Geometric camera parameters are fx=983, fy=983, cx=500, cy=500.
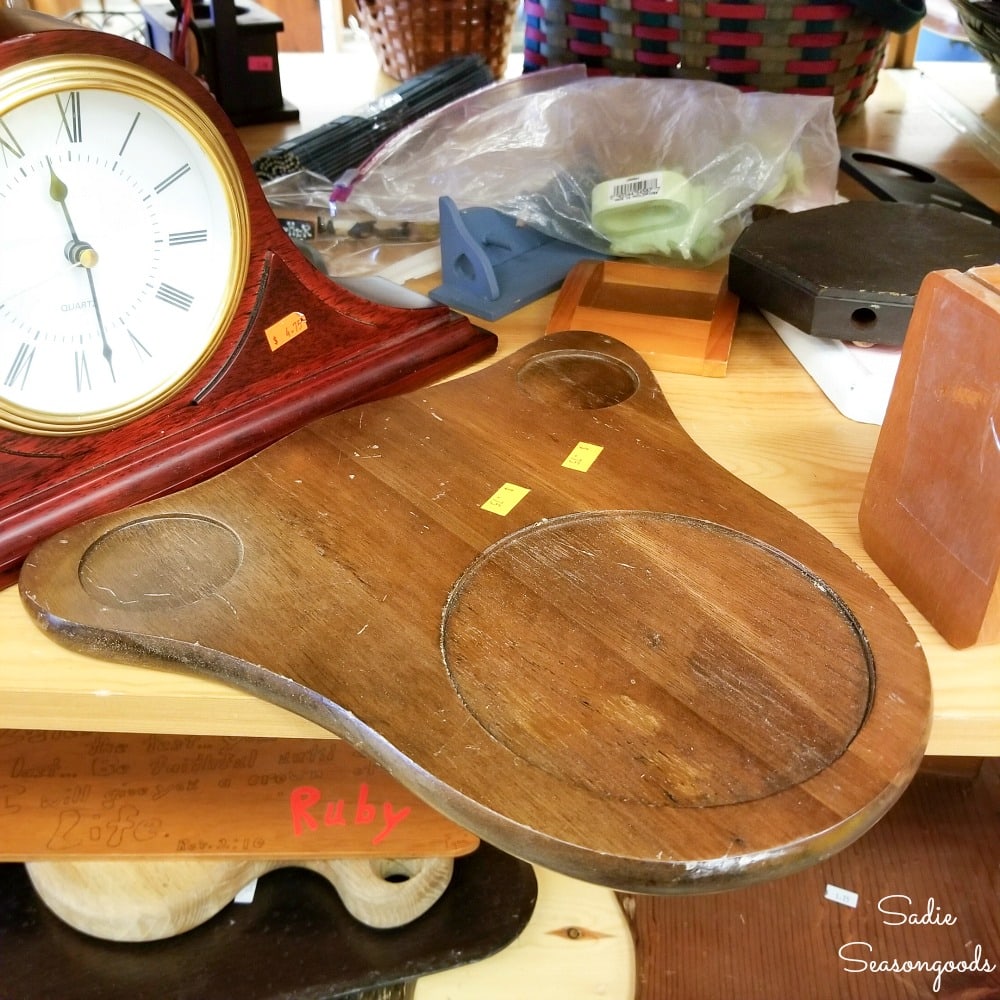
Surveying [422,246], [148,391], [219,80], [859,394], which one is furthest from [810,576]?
[219,80]

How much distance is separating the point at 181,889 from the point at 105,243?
47 cm

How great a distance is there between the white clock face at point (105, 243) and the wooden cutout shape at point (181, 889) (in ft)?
1.13

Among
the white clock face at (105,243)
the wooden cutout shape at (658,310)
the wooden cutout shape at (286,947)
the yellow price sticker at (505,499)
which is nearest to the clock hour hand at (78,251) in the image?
the white clock face at (105,243)

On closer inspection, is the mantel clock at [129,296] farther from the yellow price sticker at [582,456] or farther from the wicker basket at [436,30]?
the wicker basket at [436,30]

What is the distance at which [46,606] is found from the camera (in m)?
0.51

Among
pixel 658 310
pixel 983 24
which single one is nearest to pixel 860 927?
pixel 658 310

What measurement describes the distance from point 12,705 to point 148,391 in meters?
0.20

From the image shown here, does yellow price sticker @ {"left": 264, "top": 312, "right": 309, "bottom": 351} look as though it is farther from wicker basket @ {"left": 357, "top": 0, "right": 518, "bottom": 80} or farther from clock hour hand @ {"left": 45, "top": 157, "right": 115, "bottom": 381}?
wicker basket @ {"left": 357, "top": 0, "right": 518, "bottom": 80}

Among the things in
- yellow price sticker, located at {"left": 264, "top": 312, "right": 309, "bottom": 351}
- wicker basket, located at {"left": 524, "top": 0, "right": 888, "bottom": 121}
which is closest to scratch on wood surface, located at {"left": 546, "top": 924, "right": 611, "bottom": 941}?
yellow price sticker, located at {"left": 264, "top": 312, "right": 309, "bottom": 351}

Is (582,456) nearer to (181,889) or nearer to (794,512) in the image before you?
(794,512)

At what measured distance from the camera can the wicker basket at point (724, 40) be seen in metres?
0.96

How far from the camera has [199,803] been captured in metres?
0.71

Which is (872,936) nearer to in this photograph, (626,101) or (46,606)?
(46,606)

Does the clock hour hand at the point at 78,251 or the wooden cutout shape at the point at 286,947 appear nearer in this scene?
the clock hour hand at the point at 78,251
